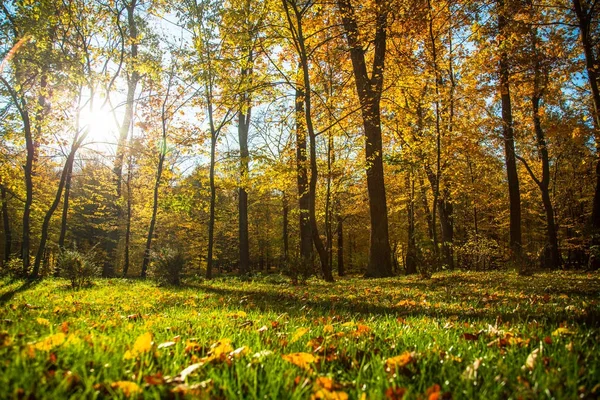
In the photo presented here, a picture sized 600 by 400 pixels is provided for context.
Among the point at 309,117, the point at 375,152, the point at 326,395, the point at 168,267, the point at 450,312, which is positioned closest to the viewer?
the point at 326,395

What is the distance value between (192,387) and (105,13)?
1463 centimetres

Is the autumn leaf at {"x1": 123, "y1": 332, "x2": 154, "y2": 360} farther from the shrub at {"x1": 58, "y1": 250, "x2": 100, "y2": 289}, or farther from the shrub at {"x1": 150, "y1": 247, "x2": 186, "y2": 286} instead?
the shrub at {"x1": 150, "y1": 247, "x2": 186, "y2": 286}

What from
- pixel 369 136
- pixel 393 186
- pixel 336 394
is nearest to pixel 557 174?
pixel 393 186

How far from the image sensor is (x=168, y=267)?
10.2 meters

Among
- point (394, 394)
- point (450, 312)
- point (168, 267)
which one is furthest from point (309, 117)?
point (394, 394)

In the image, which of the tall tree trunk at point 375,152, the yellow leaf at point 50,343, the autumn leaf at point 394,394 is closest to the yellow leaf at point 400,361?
the autumn leaf at point 394,394

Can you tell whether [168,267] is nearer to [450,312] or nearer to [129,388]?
[450,312]

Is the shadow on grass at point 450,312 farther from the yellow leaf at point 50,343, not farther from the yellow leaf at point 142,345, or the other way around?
the yellow leaf at point 50,343

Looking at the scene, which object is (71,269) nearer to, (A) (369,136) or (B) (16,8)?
(B) (16,8)

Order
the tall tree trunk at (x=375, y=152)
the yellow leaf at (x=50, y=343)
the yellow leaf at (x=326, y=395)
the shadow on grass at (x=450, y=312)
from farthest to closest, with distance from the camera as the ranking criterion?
the tall tree trunk at (x=375, y=152) < the shadow on grass at (x=450, y=312) < the yellow leaf at (x=50, y=343) < the yellow leaf at (x=326, y=395)

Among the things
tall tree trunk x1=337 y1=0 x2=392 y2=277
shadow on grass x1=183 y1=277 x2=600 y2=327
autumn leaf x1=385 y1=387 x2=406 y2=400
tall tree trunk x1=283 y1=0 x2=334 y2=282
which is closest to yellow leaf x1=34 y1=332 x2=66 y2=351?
autumn leaf x1=385 y1=387 x2=406 y2=400

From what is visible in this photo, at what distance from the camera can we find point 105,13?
12250 millimetres

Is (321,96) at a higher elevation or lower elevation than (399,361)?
higher

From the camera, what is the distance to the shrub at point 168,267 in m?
10.2
